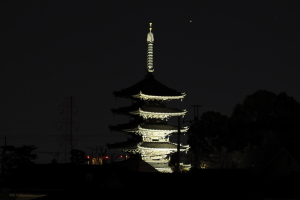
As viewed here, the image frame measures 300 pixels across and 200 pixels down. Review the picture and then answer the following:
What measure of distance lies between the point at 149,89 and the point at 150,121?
411 centimetres

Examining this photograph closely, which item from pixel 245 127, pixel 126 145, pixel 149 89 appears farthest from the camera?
pixel 245 127

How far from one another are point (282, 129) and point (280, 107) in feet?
11.7

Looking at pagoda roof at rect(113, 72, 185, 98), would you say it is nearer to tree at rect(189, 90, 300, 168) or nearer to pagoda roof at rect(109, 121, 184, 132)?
pagoda roof at rect(109, 121, 184, 132)

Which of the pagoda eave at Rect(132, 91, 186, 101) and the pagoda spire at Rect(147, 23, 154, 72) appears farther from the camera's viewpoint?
the pagoda spire at Rect(147, 23, 154, 72)

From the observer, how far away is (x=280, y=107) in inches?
3489

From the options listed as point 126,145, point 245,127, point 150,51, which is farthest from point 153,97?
point 245,127

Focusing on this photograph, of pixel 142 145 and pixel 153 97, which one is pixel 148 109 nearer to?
pixel 153 97

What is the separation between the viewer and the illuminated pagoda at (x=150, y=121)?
259ft

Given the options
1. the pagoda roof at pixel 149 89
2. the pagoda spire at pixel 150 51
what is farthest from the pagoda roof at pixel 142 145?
the pagoda spire at pixel 150 51

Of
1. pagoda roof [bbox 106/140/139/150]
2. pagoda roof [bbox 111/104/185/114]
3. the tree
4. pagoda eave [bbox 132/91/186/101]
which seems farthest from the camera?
the tree

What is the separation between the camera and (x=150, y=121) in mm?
80688

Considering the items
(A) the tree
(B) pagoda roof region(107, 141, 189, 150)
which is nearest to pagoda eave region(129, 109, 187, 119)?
(B) pagoda roof region(107, 141, 189, 150)

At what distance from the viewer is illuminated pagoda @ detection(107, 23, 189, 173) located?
78.8m

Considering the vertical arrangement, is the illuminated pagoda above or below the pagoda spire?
below
